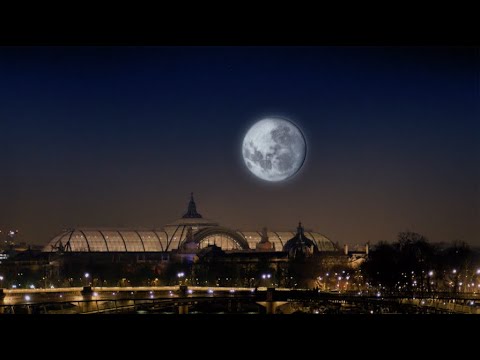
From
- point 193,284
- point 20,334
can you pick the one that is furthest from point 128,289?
point 20,334

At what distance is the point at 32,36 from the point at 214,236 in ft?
213

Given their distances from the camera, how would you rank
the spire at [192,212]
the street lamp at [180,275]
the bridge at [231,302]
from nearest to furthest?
the bridge at [231,302] → the street lamp at [180,275] → the spire at [192,212]

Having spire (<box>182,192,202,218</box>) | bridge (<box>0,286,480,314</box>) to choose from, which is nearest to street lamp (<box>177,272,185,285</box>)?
bridge (<box>0,286,480,314</box>)

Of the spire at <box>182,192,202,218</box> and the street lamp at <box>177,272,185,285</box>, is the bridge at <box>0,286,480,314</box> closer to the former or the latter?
the street lamp at <box>177,272,185,285</box>

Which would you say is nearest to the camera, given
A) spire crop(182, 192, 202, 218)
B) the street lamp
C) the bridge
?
the bridge

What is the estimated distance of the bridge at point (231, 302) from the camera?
77.6ft

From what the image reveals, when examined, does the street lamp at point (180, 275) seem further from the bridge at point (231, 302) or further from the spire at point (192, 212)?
the spire at point (192, 212)

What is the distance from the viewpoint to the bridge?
2366cm

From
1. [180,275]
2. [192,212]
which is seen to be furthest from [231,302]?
[192,212]

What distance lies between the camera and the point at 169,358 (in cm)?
929

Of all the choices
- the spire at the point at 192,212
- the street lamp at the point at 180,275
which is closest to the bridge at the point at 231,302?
the street lamp at the point at 180,275

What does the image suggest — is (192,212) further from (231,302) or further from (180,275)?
(231,302)

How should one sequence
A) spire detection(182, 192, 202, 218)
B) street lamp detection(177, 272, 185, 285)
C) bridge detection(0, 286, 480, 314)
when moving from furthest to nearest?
spire detection(182, 192, 202, 218), street lamp detection(177, 272, 185, 285), bridge detection(0, 286, 480, 314)

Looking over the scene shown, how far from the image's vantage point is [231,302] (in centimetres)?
3033
